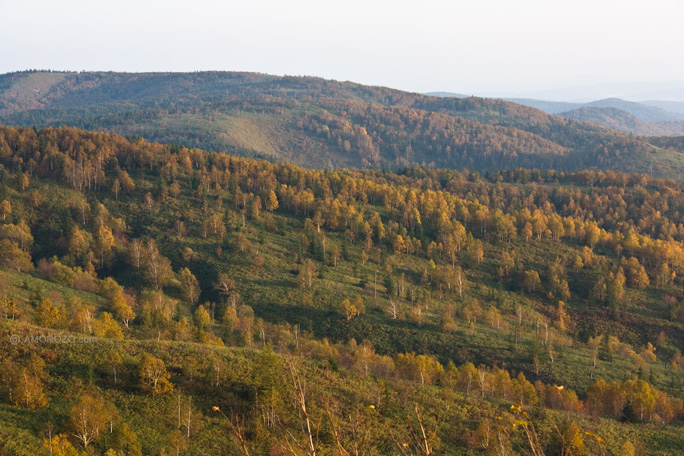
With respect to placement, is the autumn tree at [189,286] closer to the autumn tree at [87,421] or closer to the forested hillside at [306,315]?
the forested hillside at [306,315]

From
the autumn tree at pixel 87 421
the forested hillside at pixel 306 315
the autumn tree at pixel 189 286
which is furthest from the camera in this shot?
the autumn tree at pixel 189 286

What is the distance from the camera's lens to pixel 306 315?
115 m

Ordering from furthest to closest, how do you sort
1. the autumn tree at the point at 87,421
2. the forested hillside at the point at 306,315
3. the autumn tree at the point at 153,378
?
the autumn tree at the point at 153,378 < the forested hillside at the point at 306,315 < the autumn tree at the point at 87,421

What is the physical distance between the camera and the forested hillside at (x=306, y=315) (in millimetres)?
48938

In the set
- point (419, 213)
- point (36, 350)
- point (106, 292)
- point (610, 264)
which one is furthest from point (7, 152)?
point (610, 264)

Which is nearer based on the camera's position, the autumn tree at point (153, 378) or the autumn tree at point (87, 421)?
the autumn tree at point (87, 421)

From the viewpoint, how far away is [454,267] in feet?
486

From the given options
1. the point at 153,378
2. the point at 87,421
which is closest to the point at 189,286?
the point at 153,378

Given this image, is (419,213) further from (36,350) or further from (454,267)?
(36,350)

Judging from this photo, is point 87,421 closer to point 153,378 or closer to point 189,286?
point 153,378

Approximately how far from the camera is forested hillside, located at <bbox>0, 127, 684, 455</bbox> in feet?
161

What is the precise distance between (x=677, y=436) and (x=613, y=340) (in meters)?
57.3

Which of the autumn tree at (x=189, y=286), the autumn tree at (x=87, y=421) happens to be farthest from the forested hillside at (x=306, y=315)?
the autumn tree at (x=189, y=286)

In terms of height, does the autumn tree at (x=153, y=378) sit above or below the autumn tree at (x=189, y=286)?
above
